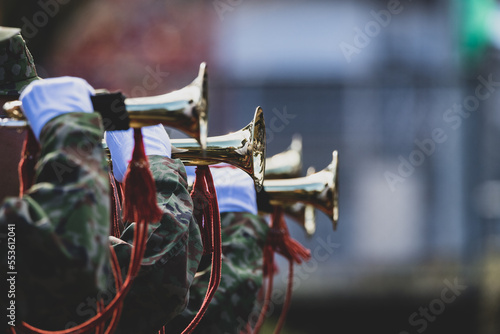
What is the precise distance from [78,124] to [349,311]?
6.57 metres

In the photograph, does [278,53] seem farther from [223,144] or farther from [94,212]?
[94,212]

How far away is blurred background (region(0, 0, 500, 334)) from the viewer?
8070mm

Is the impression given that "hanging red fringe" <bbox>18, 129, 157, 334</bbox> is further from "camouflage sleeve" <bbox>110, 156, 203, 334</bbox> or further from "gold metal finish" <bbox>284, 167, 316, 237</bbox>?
"gold metal finish" <bbox>284, 167, 316, 237</bbox>

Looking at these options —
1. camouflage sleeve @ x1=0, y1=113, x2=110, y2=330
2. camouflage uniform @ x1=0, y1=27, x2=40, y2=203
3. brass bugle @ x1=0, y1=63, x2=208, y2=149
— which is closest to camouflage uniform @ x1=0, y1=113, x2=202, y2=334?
camouflage sleeve @ x1=0, y1=113, x2=110, y2=330

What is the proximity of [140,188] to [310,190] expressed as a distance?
4.97ft

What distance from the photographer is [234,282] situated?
2.58m

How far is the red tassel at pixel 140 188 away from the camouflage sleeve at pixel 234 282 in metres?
0.63

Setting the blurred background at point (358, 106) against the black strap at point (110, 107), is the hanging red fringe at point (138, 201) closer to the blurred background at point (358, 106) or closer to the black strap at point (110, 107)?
the black strap at point (110, 107)

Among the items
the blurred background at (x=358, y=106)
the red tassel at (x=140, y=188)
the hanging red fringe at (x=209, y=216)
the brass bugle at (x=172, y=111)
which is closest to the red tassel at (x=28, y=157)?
the brass bugle at (x=172, y=111)

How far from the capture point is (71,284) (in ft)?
4.94

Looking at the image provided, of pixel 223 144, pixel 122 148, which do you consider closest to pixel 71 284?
pixel 122 148

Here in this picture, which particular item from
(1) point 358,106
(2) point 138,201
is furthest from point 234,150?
(1) point 358,106

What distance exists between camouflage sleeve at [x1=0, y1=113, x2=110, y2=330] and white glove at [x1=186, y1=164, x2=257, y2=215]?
1269 millimetres

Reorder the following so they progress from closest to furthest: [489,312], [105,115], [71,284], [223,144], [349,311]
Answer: [71,284] → [105,115] → [223,144] → [489,312] → [349,311]
